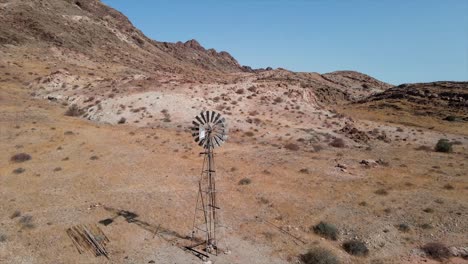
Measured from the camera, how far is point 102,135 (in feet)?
112

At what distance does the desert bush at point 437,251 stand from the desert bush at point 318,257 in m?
4.11

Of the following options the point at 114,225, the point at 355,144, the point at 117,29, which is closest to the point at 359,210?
the point at 114,225

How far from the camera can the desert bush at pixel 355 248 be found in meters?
16.1

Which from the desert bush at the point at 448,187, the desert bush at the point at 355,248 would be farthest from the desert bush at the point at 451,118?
the desert bush at the point at 355,248

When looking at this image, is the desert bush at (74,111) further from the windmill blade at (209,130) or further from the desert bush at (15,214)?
the windmill blade at (209,130)

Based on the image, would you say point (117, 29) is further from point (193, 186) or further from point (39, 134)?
point (193, 186)

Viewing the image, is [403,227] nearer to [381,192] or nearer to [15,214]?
[381,192]

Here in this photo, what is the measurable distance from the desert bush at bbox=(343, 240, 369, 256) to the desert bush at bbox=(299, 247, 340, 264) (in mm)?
1135

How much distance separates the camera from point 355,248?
16.4m

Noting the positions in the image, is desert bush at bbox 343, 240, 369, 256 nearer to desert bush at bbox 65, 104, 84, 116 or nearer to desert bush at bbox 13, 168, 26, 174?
desert bush at bbox 13, 168, 26, 174

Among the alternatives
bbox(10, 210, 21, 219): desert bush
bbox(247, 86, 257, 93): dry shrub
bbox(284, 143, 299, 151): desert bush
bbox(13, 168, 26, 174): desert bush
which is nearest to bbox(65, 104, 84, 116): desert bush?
bbox(13, 168, 26, 174): desert bush

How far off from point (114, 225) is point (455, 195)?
1931 centimetres

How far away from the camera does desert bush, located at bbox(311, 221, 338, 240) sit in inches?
693

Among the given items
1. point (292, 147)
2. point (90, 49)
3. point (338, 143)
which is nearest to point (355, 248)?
point (292, 147)
